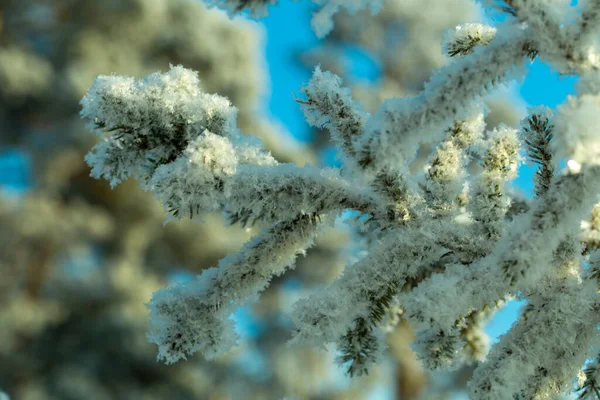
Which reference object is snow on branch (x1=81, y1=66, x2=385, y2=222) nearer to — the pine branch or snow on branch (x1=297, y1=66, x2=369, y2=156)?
snow on branch (x1=297, y1=66, x2=369, y2=156)

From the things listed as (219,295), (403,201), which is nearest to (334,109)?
(403,201)

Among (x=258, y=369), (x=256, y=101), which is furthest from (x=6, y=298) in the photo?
(x=256, y=101)

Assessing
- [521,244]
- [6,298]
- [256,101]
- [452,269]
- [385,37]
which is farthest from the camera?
[385,37]

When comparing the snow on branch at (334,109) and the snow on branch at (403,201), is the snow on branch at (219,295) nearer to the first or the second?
the snow on branch at (403,201)

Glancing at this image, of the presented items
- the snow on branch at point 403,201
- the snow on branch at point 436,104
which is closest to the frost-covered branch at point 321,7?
the snow on branch at point 403,201

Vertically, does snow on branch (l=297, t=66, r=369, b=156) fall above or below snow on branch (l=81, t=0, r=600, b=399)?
above

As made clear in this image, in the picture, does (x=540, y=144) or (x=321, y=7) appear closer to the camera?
(x=321, y=7)

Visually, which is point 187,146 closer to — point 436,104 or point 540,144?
point 436,104

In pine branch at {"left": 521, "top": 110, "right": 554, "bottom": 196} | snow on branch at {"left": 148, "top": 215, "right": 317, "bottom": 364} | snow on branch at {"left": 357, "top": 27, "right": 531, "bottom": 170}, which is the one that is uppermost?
pine branch at {"left": 521, "top": 110, "right": 554, "bottom": 196}

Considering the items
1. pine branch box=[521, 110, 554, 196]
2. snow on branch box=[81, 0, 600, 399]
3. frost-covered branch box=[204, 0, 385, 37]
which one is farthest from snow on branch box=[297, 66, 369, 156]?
pine branch box=[521, 110, 554, 196]

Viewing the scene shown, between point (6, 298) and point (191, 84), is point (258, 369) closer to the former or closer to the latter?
point (6, 298)

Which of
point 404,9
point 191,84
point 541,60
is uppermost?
point 404,9
